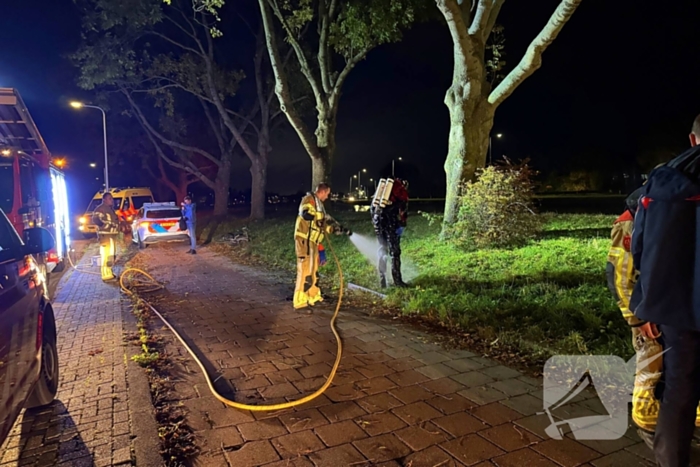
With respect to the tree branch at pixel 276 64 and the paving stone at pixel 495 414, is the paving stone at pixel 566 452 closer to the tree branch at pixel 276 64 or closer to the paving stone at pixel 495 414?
the paving stone at pixel 495 414

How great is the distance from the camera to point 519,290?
6.75 meters

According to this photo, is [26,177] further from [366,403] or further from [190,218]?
[366,403]

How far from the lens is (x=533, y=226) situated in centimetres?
1010

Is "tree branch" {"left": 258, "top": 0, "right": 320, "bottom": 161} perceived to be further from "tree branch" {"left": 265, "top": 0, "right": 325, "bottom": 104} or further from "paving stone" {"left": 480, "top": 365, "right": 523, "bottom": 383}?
"paving stone" {"left": 480, "top": 365, "right": 523, "bottom": 383}

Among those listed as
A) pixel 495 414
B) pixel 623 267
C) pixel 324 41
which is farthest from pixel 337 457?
pixel 324 41

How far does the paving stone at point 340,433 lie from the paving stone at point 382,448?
0.28 ft

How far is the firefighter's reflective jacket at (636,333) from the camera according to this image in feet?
9.82

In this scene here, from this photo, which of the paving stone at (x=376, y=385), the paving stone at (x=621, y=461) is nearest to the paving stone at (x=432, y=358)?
the paving stone at (x=376, y=385)

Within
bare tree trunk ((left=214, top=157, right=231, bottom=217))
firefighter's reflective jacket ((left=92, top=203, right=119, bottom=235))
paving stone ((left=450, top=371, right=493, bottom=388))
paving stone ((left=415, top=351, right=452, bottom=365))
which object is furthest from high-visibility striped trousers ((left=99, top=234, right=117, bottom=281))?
bare tree trunk ((left=214, top=157, right=231, bottom=217))

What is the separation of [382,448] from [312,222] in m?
4.11

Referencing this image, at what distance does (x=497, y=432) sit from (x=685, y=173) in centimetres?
218

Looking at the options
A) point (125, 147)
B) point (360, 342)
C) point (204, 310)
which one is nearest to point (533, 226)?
point (360, 342)

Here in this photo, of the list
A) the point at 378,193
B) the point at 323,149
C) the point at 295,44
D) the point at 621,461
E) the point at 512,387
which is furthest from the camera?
the point at 323,149

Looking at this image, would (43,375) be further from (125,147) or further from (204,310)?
(125,147)
